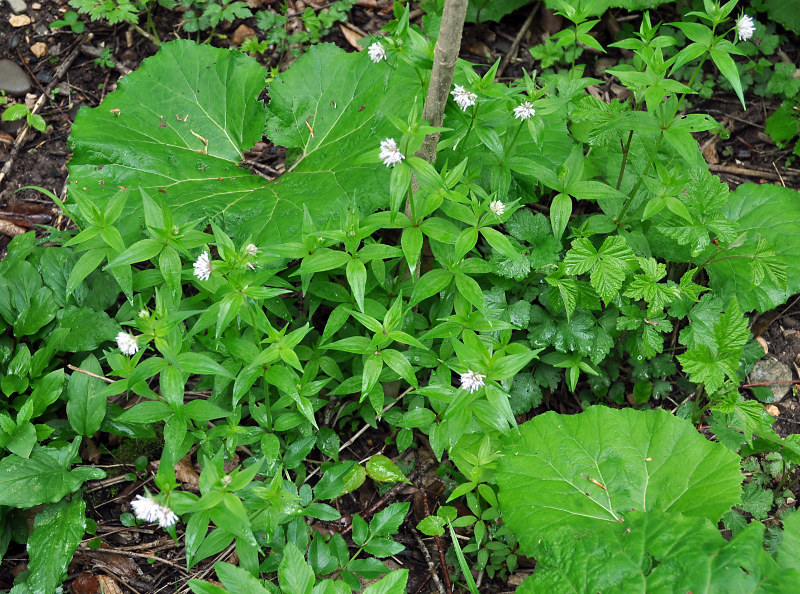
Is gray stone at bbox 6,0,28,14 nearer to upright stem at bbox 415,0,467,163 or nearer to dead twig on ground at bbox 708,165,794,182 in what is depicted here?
upright stem at bbox 415,0,467,163

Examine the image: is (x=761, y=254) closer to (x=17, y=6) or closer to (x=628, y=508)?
(x=628, y=508)

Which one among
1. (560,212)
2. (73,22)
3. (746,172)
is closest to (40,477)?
(560,212)

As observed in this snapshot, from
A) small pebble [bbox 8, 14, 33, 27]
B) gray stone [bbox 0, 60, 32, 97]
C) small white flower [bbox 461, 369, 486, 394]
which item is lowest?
small white flower [bbox 461, 369, 486, 394]

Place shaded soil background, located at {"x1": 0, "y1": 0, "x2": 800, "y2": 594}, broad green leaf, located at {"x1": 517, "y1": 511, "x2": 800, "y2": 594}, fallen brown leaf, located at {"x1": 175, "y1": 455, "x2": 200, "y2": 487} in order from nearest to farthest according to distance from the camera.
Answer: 1. broad green leaf, located at {"x1": 517, "y1": 511, "x2": 800, "y2": 594}
2. shaded soil background, located at {"x1": 0, "y1": 0, "x2": 800, "y2": 594}
3. fallen brown leaf, located at {"x1": 175, "y1": 455, "x2": 200, "y2": 487}

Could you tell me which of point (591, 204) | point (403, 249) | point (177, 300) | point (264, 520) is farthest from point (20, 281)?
point (591, 204)

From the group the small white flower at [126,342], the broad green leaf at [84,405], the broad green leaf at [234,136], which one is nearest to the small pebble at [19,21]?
the broad green leaf at [234,136]

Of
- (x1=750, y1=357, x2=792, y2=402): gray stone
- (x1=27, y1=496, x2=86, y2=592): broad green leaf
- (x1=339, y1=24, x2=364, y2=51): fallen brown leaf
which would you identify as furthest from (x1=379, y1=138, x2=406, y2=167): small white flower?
(x1=339, y1=24, x2=364, y2=51): fallen brown leaf

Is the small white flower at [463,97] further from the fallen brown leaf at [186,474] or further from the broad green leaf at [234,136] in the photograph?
the fallen brown leaf at [186,474]
